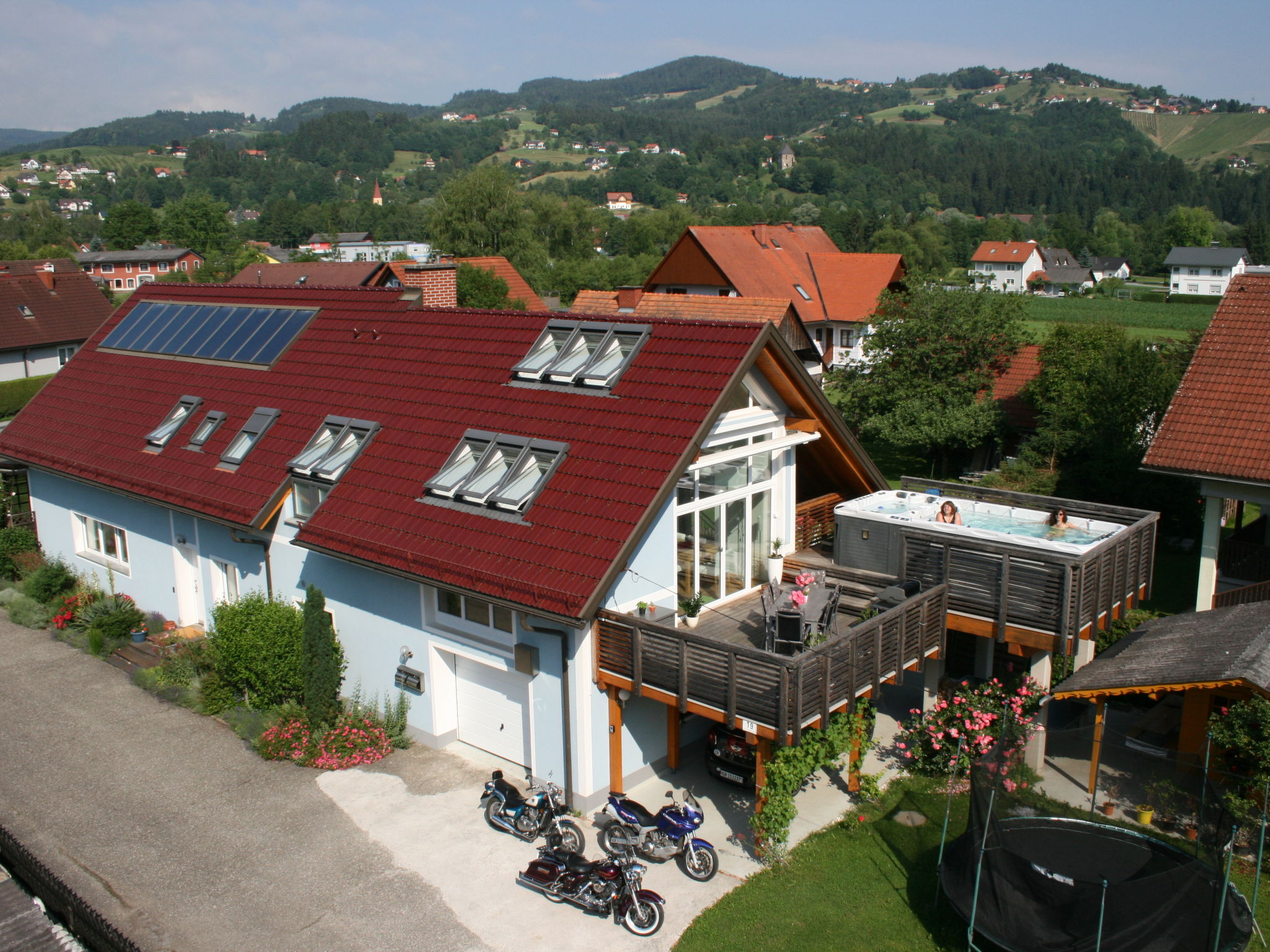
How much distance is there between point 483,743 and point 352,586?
3.04 metres

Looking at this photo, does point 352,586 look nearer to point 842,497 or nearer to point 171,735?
point 171,735

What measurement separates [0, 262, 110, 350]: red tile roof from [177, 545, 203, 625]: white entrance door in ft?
104

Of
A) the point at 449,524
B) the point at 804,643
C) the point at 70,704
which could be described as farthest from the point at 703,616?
the point at 70,704

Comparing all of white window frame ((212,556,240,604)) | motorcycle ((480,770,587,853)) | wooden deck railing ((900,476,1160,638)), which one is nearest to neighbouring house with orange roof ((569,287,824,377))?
white window frame ((212,556,240,604))

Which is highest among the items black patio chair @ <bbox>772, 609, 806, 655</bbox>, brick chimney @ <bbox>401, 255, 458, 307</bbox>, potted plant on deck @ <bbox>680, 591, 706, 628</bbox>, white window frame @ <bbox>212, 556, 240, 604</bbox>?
brick chimney @ <bbox>401, 255, 458, 307</bbox>

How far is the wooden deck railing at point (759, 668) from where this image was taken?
10492mm

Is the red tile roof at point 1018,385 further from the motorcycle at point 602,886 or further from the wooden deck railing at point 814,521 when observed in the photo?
the motorcycle at point 602,886

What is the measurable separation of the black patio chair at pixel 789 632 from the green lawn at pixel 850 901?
7.95 feet

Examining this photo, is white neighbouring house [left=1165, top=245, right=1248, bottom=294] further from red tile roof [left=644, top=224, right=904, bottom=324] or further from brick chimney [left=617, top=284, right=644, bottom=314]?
brick chimney [left=617, top=284, right=644, bottom=314]

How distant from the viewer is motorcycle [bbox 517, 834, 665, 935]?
1000 centimetres

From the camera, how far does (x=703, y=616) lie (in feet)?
42.9

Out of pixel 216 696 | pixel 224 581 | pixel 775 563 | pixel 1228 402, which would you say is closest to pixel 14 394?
pixel 224 581

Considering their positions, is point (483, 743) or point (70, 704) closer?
point (483, 743)

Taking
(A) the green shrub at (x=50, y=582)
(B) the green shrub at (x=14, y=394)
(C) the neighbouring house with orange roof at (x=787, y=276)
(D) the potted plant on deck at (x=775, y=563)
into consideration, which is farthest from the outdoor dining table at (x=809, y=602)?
(B) the green shrub at (x=14, y=394)
